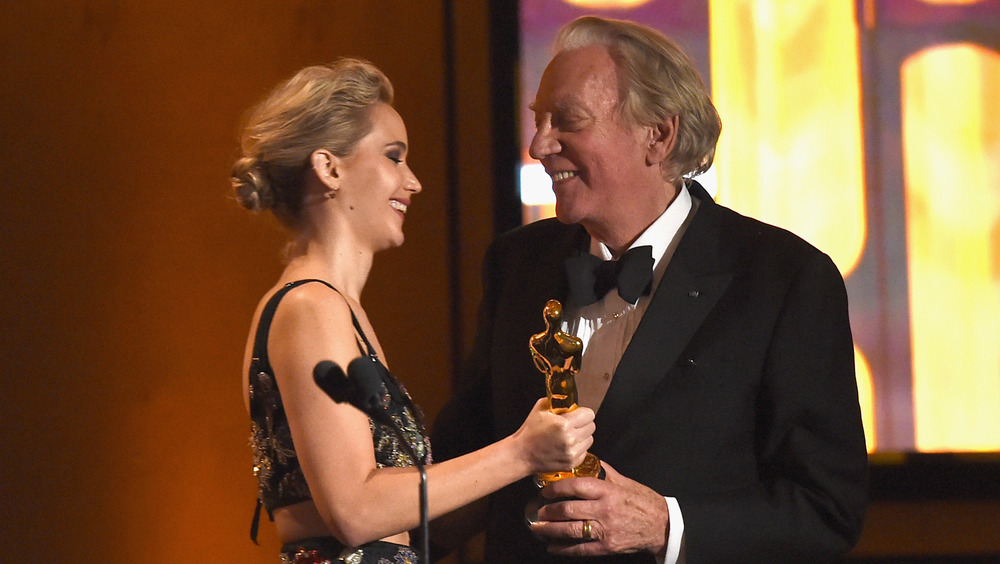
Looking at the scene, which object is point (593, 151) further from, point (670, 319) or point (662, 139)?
point (670, 319)

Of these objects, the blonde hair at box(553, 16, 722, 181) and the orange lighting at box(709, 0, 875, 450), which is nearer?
the blonde hair at box(553, 16, 722, 181)

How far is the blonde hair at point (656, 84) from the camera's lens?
2.18 metres

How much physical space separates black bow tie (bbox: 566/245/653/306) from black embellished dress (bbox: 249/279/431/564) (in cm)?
43

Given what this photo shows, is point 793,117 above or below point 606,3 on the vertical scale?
below

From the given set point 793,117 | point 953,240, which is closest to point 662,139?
point 793,117

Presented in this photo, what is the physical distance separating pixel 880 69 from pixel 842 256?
1.74 ft

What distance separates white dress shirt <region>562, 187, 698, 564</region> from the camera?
6.52ft

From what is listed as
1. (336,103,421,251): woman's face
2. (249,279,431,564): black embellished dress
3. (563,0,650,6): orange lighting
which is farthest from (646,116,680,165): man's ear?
(563,0,650,6): orange lighting

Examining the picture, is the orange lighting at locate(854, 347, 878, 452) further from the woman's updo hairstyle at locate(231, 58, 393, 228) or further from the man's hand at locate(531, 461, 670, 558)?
the woman's updo hairstyle at locate(231, 58, 393, 228)

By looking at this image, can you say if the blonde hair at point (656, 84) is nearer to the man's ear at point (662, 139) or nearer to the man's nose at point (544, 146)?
the man's ear at point (662, 139)

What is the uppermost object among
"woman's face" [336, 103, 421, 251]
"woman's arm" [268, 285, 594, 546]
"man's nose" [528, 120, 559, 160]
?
"man's nose" [528, 120, 559, 160]

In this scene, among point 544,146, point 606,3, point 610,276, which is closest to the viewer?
point 610,276

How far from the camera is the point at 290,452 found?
5.74 ft

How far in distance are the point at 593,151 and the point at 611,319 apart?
1.11 ft
